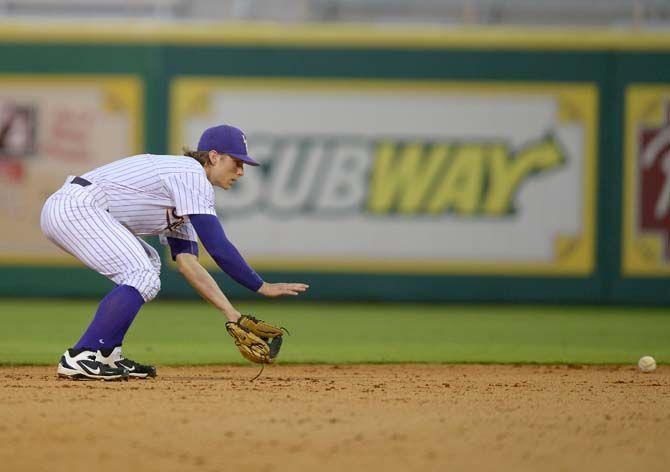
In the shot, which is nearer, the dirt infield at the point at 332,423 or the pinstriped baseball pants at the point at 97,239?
the dirt infield at the point at 332,423

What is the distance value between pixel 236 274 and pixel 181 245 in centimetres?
83

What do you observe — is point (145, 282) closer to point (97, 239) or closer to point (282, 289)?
point (97, 239)

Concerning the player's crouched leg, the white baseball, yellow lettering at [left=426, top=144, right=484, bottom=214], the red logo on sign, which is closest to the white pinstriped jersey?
the player's crouched leg

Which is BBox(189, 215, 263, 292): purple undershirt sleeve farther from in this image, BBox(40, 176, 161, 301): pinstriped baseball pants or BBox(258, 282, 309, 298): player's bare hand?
BBox(40, 176, 161, 301): pinstriped baseball pants

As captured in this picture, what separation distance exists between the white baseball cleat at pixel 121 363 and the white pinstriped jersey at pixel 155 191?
0.72m

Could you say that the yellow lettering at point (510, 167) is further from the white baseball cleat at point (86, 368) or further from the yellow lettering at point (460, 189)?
the white baseball cleat at point (86, 368)

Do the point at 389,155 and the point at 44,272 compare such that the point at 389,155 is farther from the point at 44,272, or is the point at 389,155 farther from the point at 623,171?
the point at 44,272

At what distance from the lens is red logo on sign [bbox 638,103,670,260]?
532 inches

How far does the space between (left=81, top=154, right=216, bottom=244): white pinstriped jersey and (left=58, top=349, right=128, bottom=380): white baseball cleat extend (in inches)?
31.4

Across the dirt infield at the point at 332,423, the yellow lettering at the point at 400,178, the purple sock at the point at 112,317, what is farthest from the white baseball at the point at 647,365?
the yellow lettering at the point at 400,178

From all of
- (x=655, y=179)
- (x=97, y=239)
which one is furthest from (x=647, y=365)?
(x=655, y=179)

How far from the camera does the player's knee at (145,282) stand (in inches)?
260

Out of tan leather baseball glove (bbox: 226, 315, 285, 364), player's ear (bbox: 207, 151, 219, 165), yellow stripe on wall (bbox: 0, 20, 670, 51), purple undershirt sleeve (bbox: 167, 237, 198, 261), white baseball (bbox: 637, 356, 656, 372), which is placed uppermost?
yellow stripe on wall (bbox: 0, 20, 670, 51)

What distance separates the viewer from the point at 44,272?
530 inches
